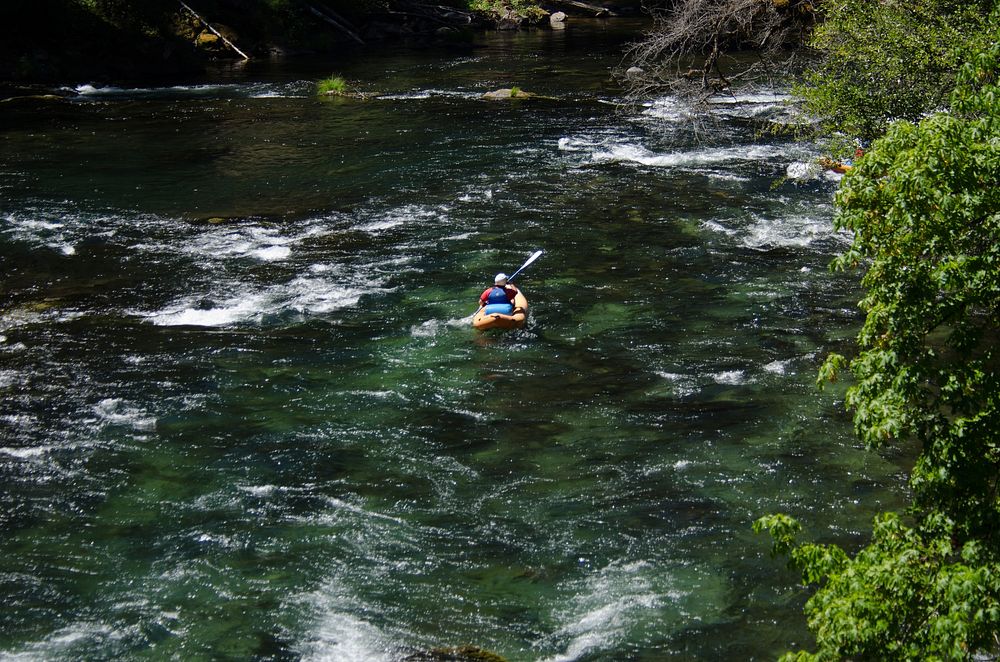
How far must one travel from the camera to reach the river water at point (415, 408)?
934 centimetres

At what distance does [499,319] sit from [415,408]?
271cm

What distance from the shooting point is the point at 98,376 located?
14008mm

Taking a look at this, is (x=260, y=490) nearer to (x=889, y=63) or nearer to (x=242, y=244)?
(x=242, y=244)

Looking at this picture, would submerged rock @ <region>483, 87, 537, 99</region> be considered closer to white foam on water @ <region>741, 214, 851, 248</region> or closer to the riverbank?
the riverbank

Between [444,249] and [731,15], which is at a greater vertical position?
[731,15]

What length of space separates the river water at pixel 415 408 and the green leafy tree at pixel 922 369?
3039 mm

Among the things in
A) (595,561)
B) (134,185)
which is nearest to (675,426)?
(595,561)

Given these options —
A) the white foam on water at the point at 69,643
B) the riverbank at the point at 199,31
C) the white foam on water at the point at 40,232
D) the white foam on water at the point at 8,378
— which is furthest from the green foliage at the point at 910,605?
the riverbank at the point at 199,31

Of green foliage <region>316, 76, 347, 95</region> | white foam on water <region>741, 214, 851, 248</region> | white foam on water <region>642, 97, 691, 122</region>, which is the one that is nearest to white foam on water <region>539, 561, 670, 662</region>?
white foam on water <region>741, 214, 851, 248</region>

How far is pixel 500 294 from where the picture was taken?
15531 mm

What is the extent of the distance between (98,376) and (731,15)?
1372 cm

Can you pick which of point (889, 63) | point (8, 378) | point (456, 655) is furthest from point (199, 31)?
point (456, 655)

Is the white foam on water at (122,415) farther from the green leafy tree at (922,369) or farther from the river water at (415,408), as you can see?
the green leafy tree at (922,369)

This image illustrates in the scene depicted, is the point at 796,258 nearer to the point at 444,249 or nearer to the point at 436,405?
the point at 444,249
